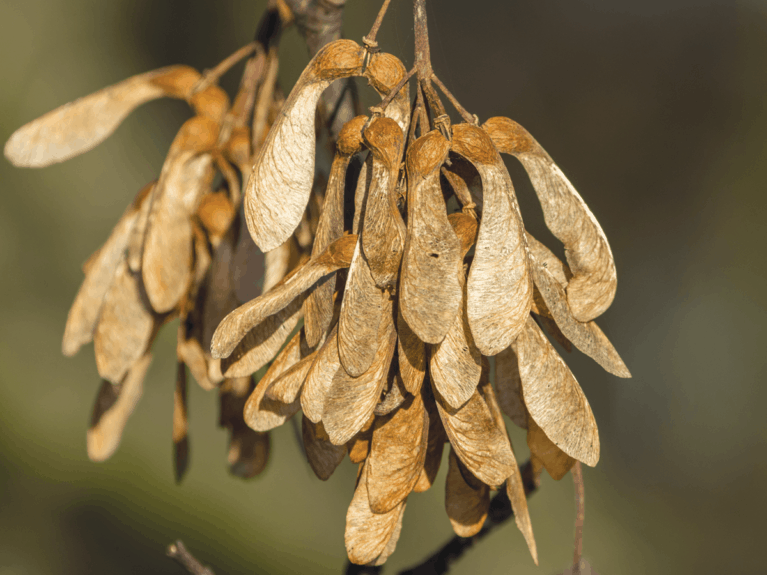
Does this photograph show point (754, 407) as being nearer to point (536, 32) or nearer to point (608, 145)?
point (608, 145)

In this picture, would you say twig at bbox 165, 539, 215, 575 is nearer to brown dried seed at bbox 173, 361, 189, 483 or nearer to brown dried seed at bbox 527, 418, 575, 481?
brown dried seed at bbox 173, 361, 189, 483

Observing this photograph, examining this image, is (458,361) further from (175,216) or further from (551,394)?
(175,216)

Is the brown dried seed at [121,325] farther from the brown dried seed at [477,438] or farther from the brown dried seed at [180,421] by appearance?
the brown dried seed at [477,438]

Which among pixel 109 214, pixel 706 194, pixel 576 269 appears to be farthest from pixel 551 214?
pixel 706 194

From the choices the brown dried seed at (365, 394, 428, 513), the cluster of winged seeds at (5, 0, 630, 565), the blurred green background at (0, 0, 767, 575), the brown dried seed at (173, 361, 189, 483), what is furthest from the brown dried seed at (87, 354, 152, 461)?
the blurred green background at (0, 0, 767, 575)

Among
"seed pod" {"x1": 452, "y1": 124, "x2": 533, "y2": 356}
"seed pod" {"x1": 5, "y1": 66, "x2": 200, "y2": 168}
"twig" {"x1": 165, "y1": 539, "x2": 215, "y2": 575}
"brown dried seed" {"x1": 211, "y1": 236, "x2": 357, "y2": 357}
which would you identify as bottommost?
"twig" {"x1": 165, "y1": 539, "x2": 215, "y2": 575}

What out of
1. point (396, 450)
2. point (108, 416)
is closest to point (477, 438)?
point (396, 450)
